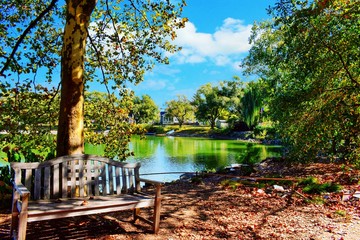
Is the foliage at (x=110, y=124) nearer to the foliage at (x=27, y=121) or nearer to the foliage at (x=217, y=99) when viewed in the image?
the foliage at (x=27, y=121)

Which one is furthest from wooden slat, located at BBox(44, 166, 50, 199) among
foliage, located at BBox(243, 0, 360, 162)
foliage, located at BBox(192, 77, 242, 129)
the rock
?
foliage, located at BBox(192, 77, 242, 129)

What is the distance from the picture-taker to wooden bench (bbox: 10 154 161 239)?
358 centimetres

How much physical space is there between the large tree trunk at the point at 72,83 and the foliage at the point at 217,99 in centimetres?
4594

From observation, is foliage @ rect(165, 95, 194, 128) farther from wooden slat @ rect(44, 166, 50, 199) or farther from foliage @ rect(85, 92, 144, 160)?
wooden slat @ rect(44, 166, 50, 199)

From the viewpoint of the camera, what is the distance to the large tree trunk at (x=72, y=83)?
4.71 m

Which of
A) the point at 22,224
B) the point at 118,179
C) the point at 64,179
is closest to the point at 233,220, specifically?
the point at 118,179

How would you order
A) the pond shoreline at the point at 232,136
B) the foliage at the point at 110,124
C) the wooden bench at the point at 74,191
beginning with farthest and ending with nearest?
the pond shoreline at the point at 232,136 < the foliage at the point at 110,124 < the wooden bench at the point at 74,191

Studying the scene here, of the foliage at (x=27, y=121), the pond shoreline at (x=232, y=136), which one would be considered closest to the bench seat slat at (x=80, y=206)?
the foliage at (x=27, y=121)

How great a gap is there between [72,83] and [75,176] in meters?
1.38

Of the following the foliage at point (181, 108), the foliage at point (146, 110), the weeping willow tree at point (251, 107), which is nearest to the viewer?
the weeping willow tree at point (251, 107)

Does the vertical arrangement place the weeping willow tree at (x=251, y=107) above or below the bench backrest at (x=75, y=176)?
above

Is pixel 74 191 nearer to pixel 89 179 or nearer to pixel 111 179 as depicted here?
pixel 89 179

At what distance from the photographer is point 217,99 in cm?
5053

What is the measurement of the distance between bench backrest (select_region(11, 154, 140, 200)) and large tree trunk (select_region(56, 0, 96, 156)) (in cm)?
48
